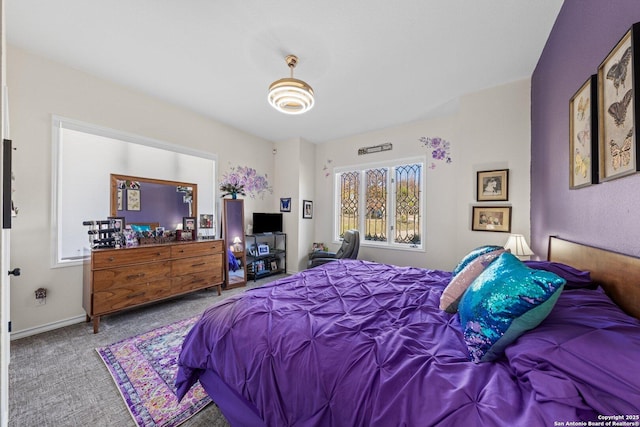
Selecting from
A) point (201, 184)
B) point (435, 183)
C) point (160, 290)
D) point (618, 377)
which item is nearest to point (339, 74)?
point (435, 183)

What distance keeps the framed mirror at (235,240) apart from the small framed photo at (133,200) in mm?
1128

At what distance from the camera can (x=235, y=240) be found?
4.12m

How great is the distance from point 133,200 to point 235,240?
1.51 metres

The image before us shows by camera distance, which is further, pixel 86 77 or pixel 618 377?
pixel 86 77

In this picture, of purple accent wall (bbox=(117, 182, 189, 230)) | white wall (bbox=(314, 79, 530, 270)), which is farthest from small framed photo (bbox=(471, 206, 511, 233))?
purple accent wall (bbox=(117, 182, 189, 230))

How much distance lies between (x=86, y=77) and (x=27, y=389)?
2980 millimetres

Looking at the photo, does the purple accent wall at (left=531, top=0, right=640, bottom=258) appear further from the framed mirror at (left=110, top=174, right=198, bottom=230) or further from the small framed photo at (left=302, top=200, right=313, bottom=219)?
the framed mirror at (left=110, top=174, right=198, bottom=230)

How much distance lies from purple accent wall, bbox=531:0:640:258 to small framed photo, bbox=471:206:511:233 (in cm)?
24

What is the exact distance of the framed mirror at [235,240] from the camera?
3.96 m

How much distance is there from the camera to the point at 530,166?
2723 millimetres

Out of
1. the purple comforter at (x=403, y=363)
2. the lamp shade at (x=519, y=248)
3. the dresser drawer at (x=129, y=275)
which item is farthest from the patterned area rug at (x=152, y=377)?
the lamp shade at (x=519, y=248)

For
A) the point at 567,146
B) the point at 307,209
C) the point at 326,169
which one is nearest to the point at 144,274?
the point at 307,209

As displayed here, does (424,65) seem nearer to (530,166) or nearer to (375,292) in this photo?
(530,166)

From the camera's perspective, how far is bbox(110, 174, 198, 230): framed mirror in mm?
3053
